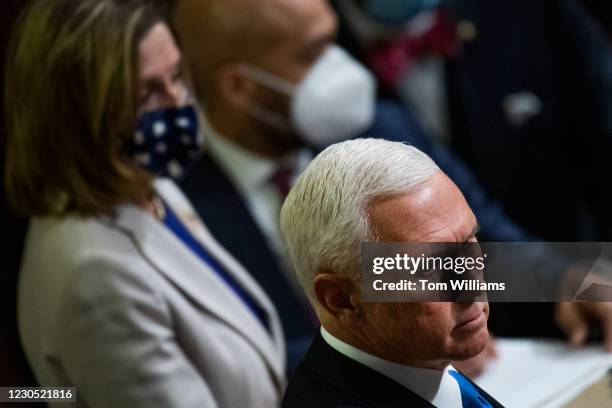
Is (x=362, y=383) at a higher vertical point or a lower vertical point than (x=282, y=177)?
higher

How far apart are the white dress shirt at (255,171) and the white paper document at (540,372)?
67 cm

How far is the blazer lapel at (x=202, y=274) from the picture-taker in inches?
51.6

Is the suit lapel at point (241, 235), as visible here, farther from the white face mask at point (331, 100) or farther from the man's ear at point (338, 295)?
the man's ear at point (338, 295)

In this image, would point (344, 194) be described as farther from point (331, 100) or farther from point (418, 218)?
point (331, 100)

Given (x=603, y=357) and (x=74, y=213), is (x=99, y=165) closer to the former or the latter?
(x=74, y=213)

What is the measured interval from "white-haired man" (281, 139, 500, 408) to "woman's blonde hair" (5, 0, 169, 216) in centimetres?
46

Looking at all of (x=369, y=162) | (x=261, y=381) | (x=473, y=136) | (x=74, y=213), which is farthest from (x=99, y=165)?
(x=473, y=136)

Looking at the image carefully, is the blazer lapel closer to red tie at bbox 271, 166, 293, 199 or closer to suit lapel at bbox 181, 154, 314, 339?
suit lapel at bbox 181, 154, 314, 339

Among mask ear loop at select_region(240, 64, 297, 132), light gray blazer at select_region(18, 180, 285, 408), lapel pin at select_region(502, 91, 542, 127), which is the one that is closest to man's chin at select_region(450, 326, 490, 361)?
light gray blazer at select_region(18, 180, 285, 408)

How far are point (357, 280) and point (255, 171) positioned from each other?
0.98 meters

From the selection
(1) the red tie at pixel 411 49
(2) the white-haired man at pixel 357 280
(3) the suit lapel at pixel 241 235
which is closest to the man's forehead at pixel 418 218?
(2) the white-haired man at pixel 357 280

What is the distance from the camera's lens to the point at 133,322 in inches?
48.3

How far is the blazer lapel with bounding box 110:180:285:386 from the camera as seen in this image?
4.30 ft

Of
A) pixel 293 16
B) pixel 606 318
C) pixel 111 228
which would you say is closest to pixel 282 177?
pixel 293 16
